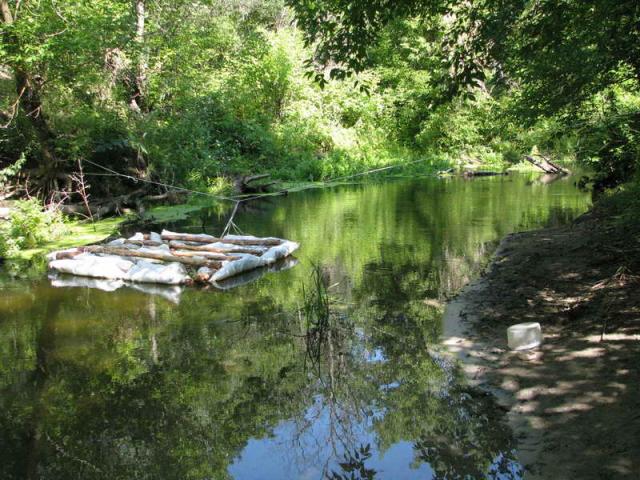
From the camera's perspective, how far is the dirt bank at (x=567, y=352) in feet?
13.6

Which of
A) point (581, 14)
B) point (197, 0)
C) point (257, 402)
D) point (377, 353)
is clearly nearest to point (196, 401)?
point (257, 402)

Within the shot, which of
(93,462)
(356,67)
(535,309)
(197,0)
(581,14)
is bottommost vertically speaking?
(93,462)

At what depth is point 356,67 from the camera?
6879mm

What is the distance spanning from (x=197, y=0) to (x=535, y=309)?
72.4 ft

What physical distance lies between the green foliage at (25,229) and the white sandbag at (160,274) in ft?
10.2

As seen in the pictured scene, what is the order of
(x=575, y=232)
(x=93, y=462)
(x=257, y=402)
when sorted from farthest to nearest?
(x=575, y=232)
(x=257, y=402)
(x=93, y=462)

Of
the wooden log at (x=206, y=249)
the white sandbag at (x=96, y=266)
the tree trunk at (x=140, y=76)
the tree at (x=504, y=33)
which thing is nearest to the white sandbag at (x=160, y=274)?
the white sandbag at (x=96, y=266)

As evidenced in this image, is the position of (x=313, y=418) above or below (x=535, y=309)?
below

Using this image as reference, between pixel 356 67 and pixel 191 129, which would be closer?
pixel 356 67

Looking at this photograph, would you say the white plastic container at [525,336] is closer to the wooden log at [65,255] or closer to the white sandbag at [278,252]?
the white sandbag at [278,252]

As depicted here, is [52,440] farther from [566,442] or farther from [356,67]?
[356,67]

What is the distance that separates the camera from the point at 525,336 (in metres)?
5.89

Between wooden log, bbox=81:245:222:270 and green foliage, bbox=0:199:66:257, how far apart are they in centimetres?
153

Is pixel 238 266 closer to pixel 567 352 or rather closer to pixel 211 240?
pixel 211 240
